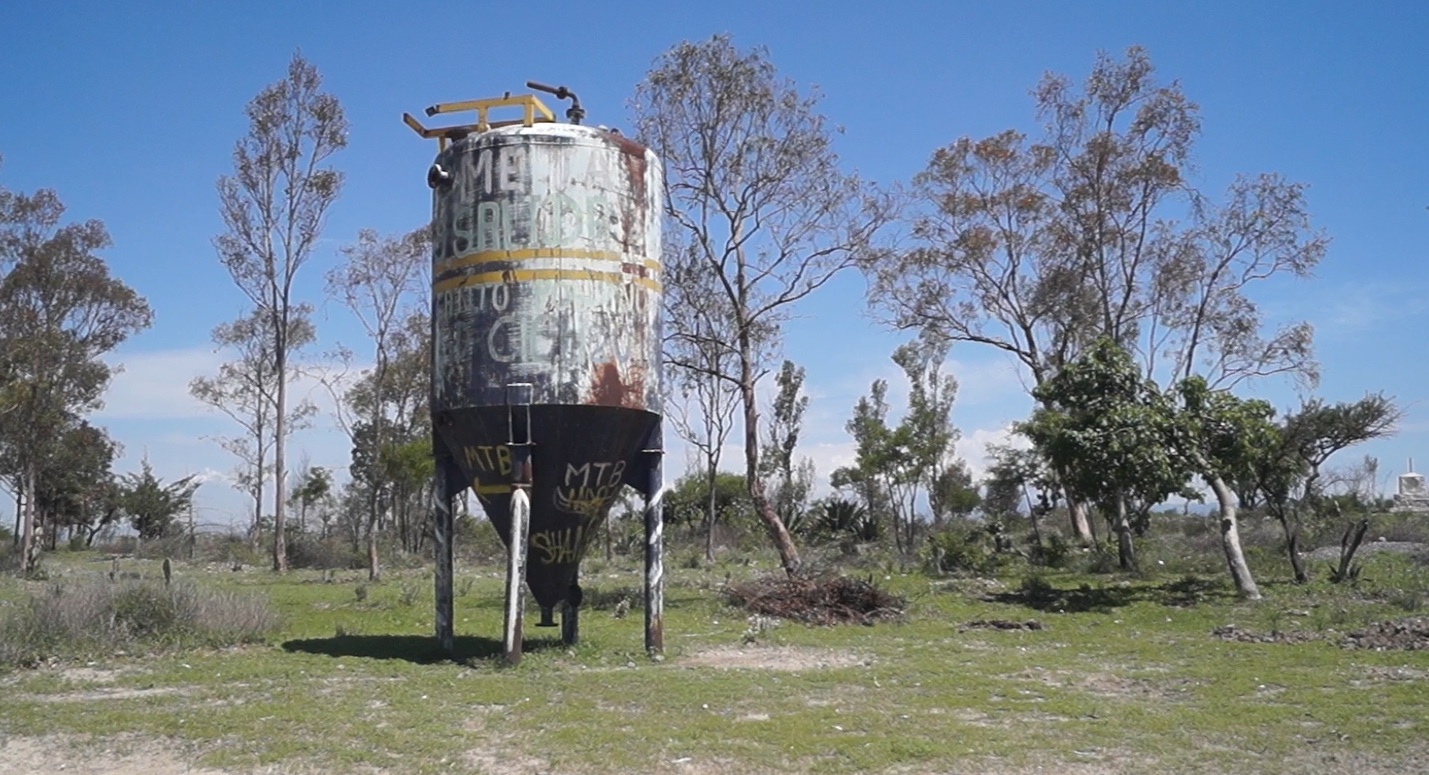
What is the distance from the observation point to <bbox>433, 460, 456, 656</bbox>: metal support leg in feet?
41.2

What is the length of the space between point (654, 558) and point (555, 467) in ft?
5.02

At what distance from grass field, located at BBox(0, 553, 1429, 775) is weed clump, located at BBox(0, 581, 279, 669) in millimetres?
284

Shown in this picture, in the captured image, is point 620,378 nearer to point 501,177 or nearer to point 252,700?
point 501,177

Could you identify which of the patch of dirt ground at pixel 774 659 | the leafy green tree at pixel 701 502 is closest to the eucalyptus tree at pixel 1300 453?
the patch of dirt ground at pixel 774 659

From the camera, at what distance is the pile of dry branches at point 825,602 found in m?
16.5

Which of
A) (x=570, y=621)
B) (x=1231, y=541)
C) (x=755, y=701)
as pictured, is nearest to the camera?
(x=755, y=701)

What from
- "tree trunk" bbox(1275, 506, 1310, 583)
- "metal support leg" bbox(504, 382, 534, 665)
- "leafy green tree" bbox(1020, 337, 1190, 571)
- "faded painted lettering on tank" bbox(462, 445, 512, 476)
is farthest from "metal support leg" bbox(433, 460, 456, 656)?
"tree trunk" bbox(1275, 506, 1310, 583)

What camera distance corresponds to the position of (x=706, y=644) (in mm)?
13953

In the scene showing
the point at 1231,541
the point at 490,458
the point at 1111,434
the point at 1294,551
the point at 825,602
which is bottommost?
the point at 825,602

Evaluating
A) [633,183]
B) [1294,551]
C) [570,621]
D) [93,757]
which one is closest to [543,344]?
[633,183]

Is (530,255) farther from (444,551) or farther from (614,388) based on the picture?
(444,551)

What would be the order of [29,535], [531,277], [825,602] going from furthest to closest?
[29,535]
[825,602]
[531,277]

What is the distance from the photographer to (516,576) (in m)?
11.6

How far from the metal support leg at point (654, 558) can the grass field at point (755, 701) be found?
29 cm
